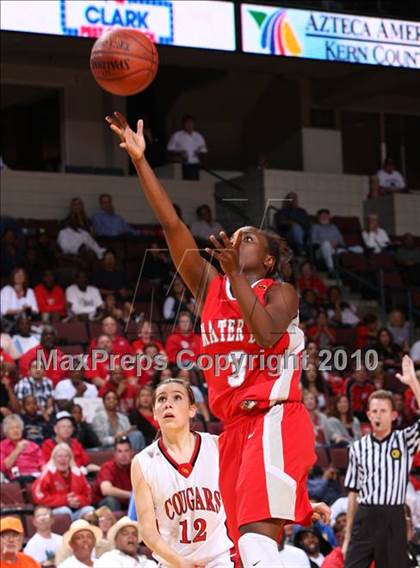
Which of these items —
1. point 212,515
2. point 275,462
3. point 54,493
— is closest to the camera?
point 275,462

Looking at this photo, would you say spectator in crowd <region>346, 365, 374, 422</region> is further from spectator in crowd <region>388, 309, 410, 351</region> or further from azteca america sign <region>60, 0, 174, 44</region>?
azteca america sign <region>60, 0, 174, 44</region>

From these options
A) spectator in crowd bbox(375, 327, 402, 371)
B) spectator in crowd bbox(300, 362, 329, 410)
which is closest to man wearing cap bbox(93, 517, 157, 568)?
spectator in crowd bbox(300, 362, 329, 410)

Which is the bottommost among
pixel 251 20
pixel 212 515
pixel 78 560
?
pixel 78 560

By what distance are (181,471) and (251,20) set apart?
895cm

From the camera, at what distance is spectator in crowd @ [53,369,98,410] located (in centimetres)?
1125

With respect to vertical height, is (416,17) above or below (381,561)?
above

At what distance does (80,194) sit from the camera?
55.1ft

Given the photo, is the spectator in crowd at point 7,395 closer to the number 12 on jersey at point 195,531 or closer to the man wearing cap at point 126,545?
the man wearing cap at point 126,545

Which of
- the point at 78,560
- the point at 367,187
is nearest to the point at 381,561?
the point at 78,560

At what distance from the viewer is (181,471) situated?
5.45 m

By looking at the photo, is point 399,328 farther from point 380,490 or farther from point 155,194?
point 155,194

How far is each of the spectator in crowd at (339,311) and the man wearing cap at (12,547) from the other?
750cm

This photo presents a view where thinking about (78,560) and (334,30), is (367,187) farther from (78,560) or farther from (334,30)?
(78,560)

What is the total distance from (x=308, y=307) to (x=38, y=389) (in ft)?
14.7
